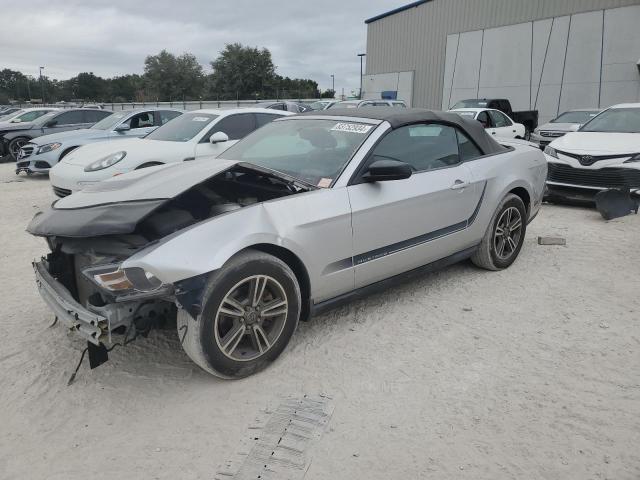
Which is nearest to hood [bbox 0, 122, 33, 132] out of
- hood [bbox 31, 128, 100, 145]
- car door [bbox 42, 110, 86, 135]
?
car door [bbox 42, 110, 86, 135]

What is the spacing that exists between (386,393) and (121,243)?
71.3 inches

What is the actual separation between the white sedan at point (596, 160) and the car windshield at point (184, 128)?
5501 mm

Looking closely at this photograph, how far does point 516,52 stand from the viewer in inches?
937

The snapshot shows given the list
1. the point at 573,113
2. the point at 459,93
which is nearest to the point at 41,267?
the point at 573,113

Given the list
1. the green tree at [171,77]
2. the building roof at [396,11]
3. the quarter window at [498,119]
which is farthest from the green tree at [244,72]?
the quarter window at [498,119]

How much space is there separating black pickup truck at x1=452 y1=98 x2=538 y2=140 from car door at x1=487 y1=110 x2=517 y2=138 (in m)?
2.01

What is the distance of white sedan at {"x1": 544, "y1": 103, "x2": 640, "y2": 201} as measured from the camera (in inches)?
279

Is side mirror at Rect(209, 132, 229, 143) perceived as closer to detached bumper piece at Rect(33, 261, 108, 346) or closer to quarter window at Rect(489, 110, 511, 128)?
detached bumper piece at Rect(33, 261, 108, 346)

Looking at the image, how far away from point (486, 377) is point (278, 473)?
1432mm

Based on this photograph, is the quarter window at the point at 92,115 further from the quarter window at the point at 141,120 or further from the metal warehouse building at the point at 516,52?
the metal warehouse building at the point at 516,52

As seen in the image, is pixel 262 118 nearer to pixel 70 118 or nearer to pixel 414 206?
pixel 414 206

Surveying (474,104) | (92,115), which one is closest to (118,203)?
(92,115)

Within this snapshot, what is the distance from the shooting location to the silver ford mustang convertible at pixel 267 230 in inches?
103

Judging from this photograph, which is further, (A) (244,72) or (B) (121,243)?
(A) (244,72)
